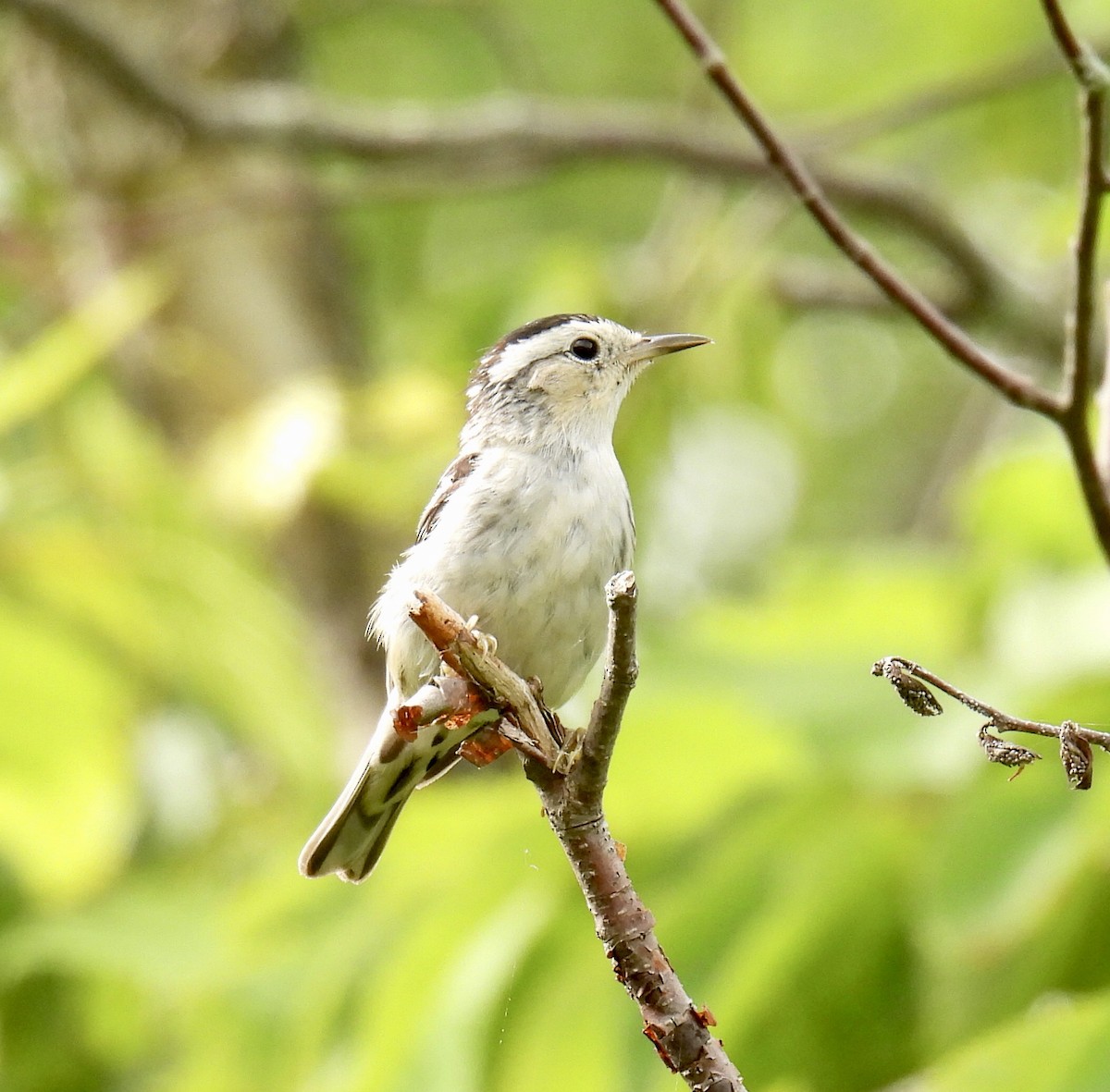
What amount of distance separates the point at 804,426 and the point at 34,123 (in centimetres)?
467

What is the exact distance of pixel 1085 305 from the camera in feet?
8.33

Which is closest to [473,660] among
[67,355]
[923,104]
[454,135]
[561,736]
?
[561,736]

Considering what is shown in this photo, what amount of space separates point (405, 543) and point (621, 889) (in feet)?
17.0

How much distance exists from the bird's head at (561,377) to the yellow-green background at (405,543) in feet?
2.44

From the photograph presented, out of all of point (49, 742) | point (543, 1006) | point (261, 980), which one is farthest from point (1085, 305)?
point (261, 980)

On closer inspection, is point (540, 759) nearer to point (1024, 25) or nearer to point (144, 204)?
point (144, 204)

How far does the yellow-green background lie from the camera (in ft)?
11.9

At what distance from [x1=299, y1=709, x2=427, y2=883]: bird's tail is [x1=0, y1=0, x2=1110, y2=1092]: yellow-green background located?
24cm

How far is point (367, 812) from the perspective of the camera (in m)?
3.70

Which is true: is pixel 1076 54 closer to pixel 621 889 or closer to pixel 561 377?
pixel 621 889

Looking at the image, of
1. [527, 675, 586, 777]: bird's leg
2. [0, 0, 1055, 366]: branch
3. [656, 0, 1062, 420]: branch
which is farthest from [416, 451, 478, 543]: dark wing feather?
[0, 0, 1055, 366]: branch

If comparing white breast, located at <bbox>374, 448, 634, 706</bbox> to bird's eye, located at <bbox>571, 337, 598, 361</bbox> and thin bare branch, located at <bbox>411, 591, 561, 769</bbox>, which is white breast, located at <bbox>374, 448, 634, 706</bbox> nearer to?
bird's eye, located at <bbox>571, 337, 598, 361</bbox>

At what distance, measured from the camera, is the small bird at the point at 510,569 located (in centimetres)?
337

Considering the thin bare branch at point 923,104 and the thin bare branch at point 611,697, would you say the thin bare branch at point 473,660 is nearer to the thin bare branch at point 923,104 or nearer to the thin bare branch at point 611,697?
the thin bare branch at point 611,697
